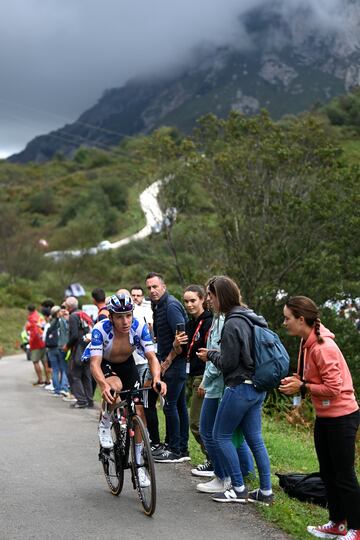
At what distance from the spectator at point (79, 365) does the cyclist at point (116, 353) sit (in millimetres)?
7461

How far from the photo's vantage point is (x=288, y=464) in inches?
369

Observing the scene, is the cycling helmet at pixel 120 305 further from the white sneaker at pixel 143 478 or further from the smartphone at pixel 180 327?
the smartphone at pixel 180 327

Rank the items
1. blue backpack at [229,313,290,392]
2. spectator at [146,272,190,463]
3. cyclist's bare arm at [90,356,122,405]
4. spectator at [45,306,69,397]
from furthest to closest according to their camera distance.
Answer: spectator at [45,306,69,397], spectator at [146,272,190,463], cyclist's bare arm at [90,356,122,405], blue backpack at [229,313,290,392]

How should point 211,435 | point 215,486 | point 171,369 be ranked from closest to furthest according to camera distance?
point 215,486, point 211,435, point 171,369

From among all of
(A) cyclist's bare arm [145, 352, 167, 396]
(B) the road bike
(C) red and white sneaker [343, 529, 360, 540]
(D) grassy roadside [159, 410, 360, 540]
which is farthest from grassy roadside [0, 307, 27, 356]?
(C) red and white sneaker [343, 529, 360, 540]

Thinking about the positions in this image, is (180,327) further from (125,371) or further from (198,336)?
(125,371)

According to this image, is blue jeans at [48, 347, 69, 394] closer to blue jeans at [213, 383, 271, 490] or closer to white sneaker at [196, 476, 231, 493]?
white sneaker at [196, 476, 231, 493]

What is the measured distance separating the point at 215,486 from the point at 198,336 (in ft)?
5.79

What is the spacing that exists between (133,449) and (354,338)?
483 inches

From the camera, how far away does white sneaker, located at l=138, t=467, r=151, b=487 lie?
22.2ft

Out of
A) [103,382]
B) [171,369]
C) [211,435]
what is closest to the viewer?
[103,382]

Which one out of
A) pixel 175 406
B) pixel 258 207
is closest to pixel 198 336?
A: pixel 175 406

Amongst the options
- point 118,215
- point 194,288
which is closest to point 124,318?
point 194,288

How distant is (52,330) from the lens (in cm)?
1780
